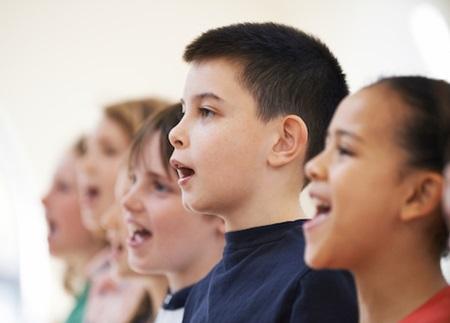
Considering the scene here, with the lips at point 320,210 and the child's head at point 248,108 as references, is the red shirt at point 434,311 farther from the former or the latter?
the child's head at point 248,108

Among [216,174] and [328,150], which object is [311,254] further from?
[216,174]

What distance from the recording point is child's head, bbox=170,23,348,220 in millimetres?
→ 1175

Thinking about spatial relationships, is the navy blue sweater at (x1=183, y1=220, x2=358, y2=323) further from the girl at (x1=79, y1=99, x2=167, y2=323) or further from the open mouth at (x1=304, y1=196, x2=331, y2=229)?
the girl at (x1=79, y1=99, x2=167, y2=323)

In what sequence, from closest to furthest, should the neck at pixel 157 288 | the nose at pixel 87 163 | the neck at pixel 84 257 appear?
the neck at pixel 157 288 < the nose at pixel 87 163 < the neck at pixel 84 257

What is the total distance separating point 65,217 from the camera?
2.79 meters

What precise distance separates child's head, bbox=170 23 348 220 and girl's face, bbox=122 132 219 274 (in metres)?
0.41

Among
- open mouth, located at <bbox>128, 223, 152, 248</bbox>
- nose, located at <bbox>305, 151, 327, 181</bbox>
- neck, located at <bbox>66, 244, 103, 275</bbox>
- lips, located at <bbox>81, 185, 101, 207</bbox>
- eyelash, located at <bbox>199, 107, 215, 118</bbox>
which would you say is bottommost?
neck, located at <bbox>66, 244, 103, 275</bbox>

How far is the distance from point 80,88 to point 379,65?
1214 mm

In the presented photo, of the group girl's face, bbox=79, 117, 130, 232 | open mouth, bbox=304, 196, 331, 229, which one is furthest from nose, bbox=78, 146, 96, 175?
open mouth, bbox=304, 196, 331, 229

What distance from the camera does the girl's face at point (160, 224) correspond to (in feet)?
5.23

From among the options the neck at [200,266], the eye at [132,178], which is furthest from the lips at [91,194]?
the neck at [200,266]

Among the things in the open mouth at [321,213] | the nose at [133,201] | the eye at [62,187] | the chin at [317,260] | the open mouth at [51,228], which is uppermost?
the open mouth at [321,213]

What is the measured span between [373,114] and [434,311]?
0.21m

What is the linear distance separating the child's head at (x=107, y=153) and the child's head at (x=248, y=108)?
1.07 m
